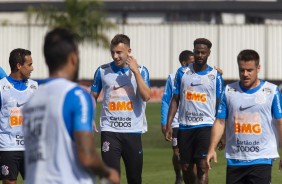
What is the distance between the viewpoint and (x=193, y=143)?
15.2 m

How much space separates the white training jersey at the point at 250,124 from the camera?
1134 centimetres

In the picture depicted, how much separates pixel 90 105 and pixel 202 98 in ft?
27.1

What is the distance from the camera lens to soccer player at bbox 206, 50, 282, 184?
37.1 ft

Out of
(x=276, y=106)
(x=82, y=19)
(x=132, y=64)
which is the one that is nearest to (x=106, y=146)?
(x=132, y=64)

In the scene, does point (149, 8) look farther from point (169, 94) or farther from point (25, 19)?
point (169, 94)

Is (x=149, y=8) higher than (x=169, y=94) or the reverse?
higher

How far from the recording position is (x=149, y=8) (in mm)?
53750

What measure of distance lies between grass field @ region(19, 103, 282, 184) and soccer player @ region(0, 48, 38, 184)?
4.67m

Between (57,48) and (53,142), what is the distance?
66cm

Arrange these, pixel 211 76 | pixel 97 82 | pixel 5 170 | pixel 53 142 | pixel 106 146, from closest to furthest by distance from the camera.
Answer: pixel 53 142 → pixel 5 170 → pixel 106 146 → pixel 97 82 → pixel 211 76

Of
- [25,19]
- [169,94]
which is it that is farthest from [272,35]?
[169,94]

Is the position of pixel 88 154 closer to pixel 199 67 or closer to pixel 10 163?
pixel 10 163

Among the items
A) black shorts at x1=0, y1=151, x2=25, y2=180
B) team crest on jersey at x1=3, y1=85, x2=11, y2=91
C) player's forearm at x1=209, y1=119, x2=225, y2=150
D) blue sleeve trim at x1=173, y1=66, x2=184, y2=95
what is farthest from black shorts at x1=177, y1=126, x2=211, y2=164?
player's forearm at x1=209, y1=119, x2=225, y2=150

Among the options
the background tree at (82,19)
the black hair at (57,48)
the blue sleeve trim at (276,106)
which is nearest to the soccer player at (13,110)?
the blue sleeve trim at (276,106)
